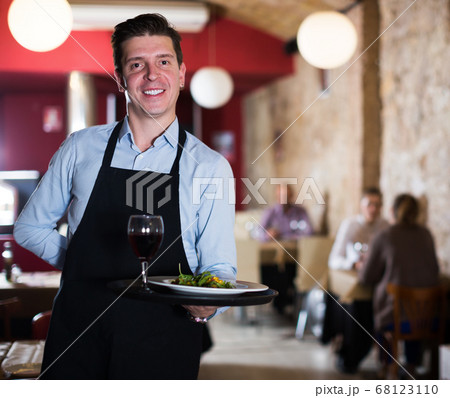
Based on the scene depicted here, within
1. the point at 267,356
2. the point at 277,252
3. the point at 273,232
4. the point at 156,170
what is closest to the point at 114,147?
the point at 156,170

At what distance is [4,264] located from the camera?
1.90m

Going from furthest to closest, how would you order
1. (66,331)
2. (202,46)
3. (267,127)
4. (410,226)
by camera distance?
(267,127), (202,46), (410,226), (66,331)

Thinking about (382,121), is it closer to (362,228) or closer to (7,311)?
(362,228)

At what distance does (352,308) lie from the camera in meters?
3.72

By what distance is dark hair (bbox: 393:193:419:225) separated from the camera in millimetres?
3510

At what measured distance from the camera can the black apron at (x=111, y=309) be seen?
1.33 metres

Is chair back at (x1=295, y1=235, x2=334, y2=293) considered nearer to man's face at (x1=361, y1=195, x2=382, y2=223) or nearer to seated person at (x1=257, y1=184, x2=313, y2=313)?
man's face at (x1=361, y1=195, x2=382, y2=223)

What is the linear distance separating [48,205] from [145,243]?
0.32m

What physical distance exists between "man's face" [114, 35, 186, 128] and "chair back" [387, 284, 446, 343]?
7.59 ft

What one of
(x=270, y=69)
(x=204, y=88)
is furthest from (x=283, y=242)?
(x=270, y=69)

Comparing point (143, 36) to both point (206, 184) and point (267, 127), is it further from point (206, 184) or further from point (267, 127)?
point (267, 127)

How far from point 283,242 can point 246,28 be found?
2547 millimetres

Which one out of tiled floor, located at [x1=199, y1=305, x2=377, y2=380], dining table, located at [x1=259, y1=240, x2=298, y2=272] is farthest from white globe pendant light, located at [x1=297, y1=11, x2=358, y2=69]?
tiled floor, located at [x1=199, y1=305, x2=377, y2=380]
